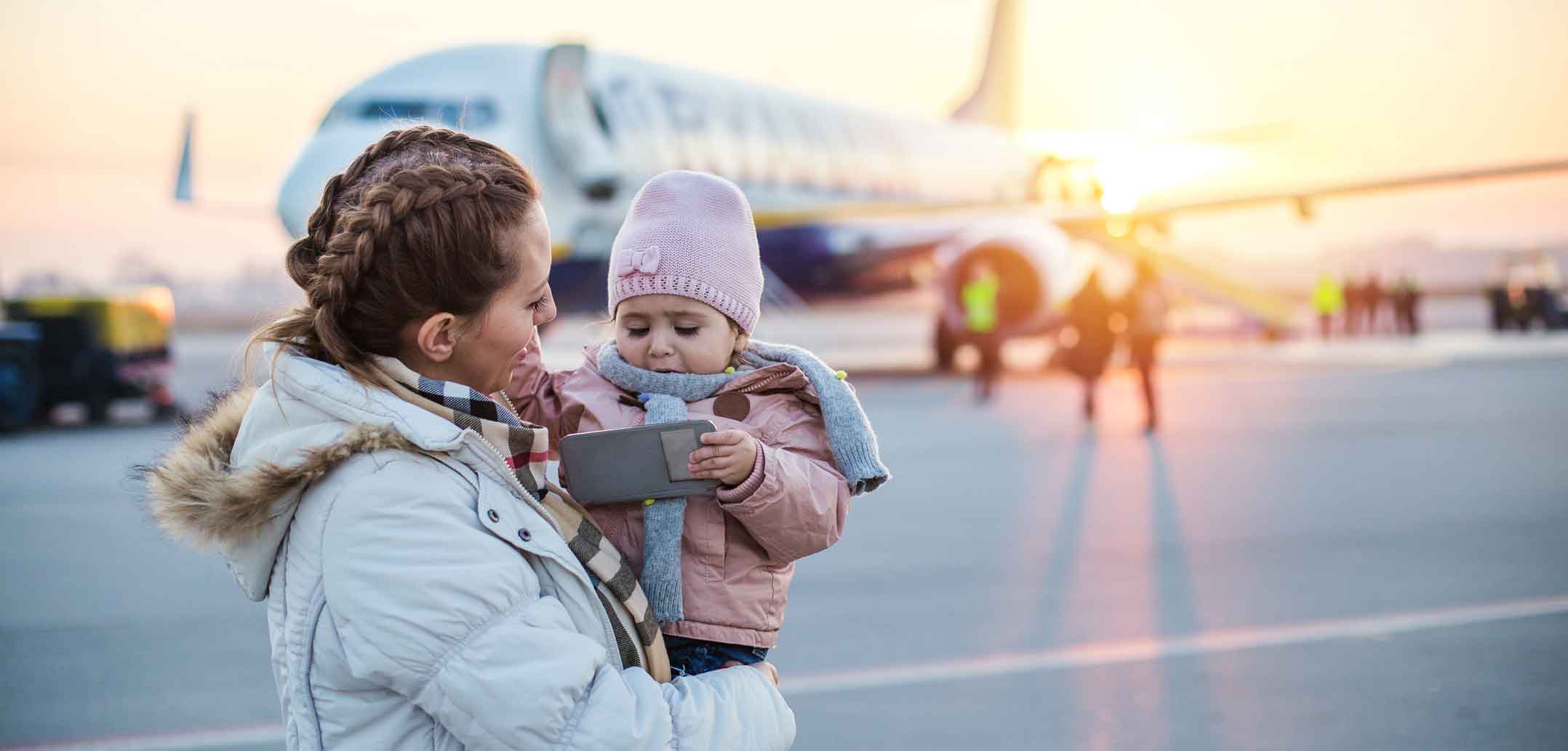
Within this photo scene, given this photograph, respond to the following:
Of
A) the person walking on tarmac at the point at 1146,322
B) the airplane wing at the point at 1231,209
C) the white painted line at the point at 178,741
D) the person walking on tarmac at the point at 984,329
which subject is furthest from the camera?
the airplane wing at the point at 1231,209

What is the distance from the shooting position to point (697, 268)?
1.85 metres

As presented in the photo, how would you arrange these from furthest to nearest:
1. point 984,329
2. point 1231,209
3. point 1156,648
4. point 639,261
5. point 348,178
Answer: point 1231,209 < point 984,329 < point 1156,648 < point 639,261 < point 348,178

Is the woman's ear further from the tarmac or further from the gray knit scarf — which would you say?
the tarmac

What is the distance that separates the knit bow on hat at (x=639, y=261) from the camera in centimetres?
184

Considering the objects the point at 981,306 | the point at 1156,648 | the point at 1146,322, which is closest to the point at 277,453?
the point at 1156,648

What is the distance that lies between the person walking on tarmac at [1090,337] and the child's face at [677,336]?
10200 millimetres

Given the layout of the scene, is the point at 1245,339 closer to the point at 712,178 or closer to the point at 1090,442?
the point at 1090,442

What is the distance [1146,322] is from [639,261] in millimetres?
9752

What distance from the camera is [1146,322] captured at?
11.1 meters

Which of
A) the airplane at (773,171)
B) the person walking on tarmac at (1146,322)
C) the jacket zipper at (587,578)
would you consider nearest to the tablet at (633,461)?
the jacket zipper at (587,578)

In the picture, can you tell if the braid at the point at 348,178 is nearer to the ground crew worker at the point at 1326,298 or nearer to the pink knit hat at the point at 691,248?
the pink knit hat at the point at 691,248

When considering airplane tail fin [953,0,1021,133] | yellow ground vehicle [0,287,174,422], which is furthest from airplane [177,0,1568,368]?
airplane tail fin [953,0,1021,133]

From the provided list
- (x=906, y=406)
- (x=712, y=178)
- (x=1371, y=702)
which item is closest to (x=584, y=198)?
(x=906, y=406)

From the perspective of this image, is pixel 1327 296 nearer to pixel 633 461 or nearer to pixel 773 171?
pixel 773 171
